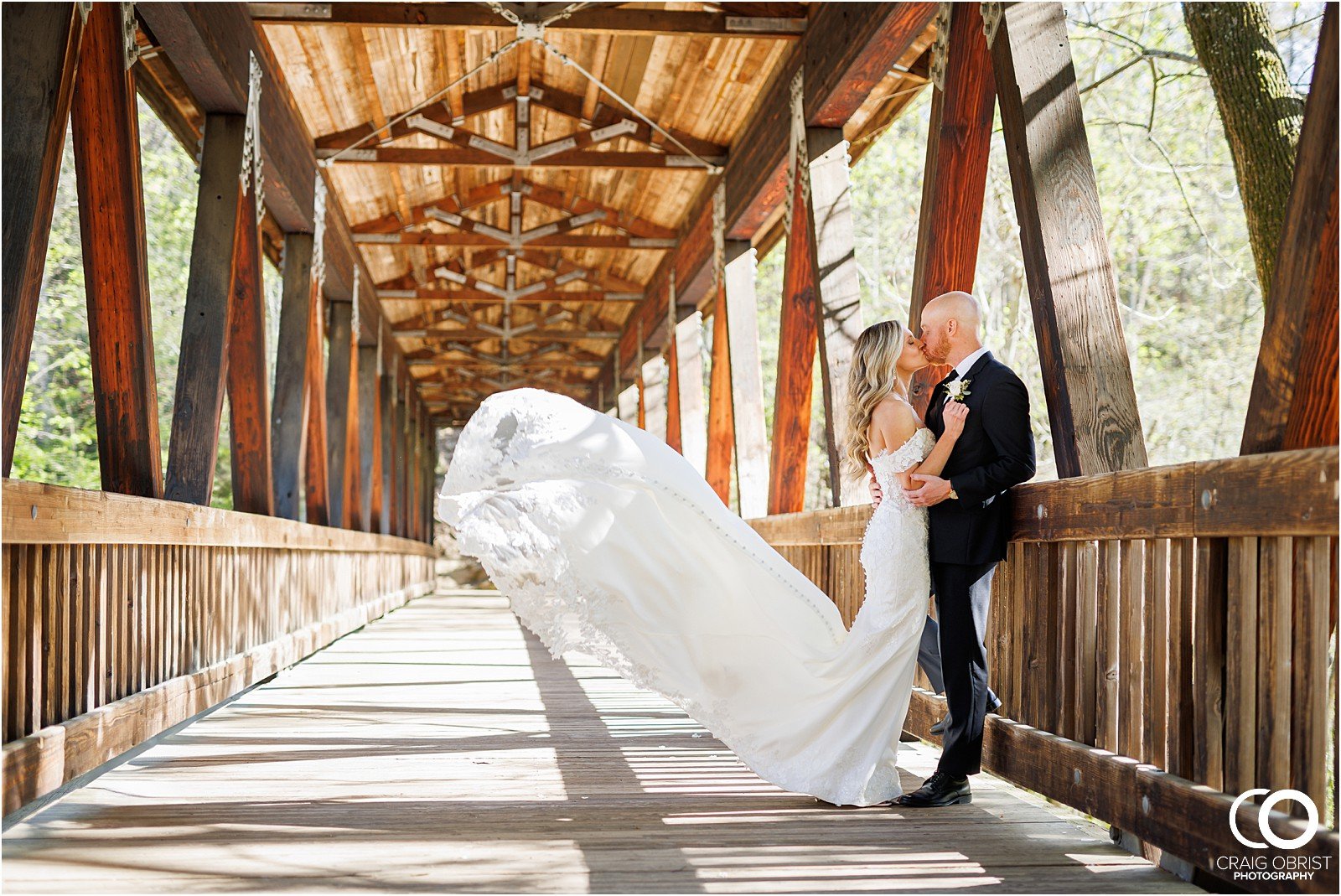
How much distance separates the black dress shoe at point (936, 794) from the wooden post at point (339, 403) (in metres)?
6.83

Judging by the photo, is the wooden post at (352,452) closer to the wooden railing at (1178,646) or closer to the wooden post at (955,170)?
the wooden post at (955,170)

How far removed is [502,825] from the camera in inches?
121

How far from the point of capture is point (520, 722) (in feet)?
16.2

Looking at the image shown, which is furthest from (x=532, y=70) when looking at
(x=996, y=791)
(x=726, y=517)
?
(x=996, y=791)

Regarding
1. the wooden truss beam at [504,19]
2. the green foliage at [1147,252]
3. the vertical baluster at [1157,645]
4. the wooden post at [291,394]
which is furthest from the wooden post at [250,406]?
the green foliage at [1147,252]

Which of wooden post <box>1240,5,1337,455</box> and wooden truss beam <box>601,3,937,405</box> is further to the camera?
wooden truss beam <box>601,3,937,405</box>

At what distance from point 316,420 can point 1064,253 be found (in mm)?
6459

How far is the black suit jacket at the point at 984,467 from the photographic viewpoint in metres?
3.16

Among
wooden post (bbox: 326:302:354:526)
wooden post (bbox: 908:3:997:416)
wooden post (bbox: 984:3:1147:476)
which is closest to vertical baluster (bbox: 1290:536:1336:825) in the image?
wooden post (bbox: 984:3:1147:476)

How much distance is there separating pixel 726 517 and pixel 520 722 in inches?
72.5

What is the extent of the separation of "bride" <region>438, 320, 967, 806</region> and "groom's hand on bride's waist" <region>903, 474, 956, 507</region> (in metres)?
0.04

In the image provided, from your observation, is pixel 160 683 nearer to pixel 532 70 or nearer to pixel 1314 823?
pixel 1314 823

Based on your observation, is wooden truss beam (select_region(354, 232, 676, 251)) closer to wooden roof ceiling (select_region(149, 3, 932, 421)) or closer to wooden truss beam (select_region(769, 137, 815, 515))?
wooden roof ceiling (select_region(149, 3, 932, 421))

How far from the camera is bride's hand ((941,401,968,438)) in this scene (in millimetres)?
3213
